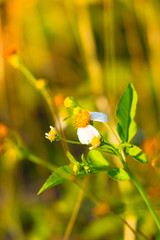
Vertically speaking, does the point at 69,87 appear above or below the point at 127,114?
below

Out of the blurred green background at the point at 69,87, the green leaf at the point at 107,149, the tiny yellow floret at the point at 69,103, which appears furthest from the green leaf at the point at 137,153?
the blurred green background at the point at 69,87

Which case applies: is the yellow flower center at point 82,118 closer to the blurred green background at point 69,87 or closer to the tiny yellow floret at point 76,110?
the tiny yellow floret at point 76,110

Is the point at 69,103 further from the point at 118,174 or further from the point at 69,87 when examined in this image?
the point at 69,87

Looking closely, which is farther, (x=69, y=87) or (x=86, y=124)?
(x=69, y=87)

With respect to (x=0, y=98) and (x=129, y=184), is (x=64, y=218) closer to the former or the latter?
(x=129, y=184)

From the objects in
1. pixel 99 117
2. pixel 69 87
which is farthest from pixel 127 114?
pixel 69 87

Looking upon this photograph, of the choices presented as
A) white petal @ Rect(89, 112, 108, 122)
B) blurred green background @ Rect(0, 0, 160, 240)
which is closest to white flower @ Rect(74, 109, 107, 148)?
white petal @ Rect(89, 112, 108, 122)
